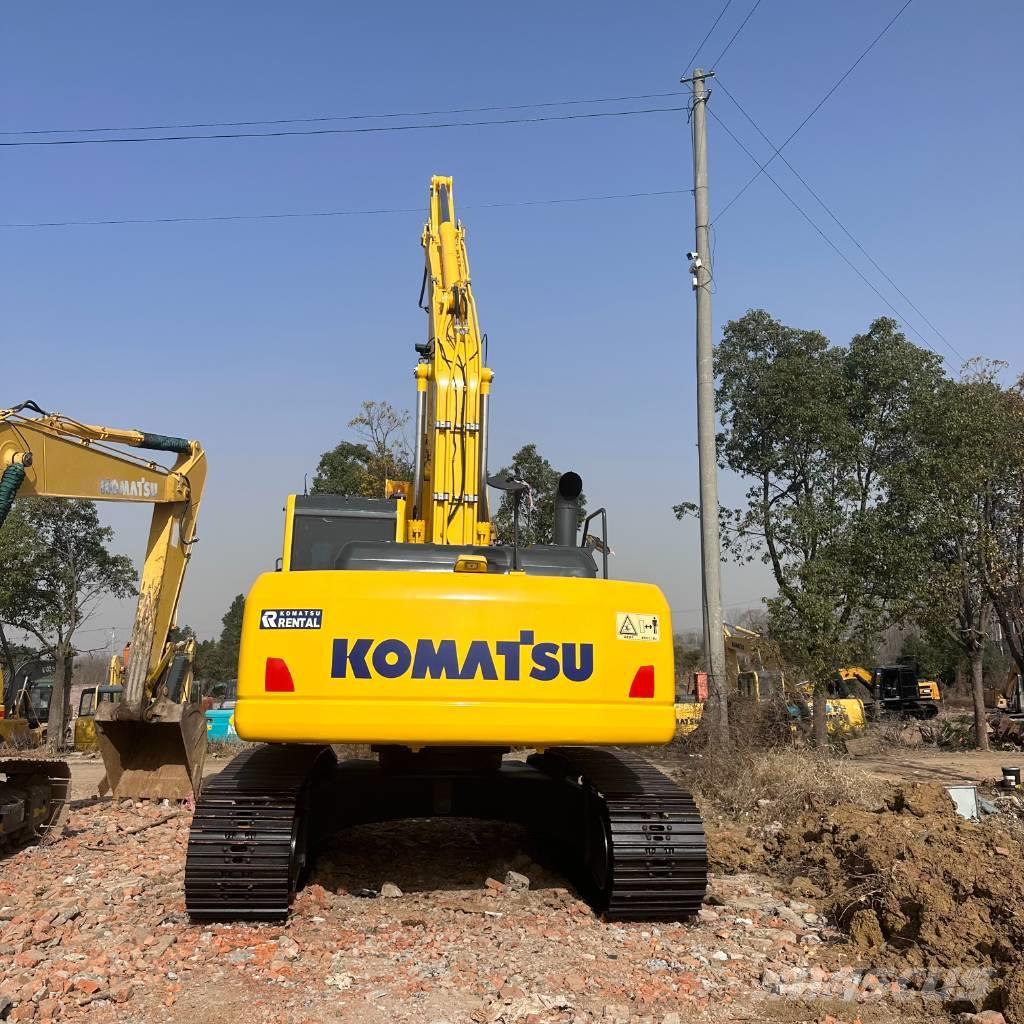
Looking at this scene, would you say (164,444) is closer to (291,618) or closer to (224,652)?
(291,618)

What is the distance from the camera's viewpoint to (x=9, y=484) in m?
7.70

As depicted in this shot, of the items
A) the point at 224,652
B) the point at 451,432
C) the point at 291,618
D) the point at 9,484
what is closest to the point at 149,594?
Answer: the point at 9,484

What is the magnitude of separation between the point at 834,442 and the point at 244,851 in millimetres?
17754

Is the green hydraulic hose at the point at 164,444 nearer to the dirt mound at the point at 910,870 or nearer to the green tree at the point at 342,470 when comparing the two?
the dirt mound at the point at 910,870

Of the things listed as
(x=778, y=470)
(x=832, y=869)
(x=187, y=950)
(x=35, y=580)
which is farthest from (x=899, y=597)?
(x=35, y=580)

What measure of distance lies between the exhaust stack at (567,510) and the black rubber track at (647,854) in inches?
58.6

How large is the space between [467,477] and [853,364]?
17.7m

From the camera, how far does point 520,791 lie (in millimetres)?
6582

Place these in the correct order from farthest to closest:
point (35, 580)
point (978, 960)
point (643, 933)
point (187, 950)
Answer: point (35, 580) < point (643, 933) < point (187, 950) < point (978, 960)

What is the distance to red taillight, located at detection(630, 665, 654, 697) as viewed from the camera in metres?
4.79

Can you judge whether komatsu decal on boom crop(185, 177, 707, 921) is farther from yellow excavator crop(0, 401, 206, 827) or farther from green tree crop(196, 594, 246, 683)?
green tree crop(196, 594, 246, 683)

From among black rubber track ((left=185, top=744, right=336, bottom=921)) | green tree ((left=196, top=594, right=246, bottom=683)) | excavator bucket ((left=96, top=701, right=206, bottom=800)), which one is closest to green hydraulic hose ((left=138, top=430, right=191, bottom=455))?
excavator bucket ((left=96, top=701, right=206, bottom=800))

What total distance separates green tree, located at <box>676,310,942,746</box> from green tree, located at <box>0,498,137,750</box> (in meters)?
16.2

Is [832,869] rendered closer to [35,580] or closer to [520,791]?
[520,791]
